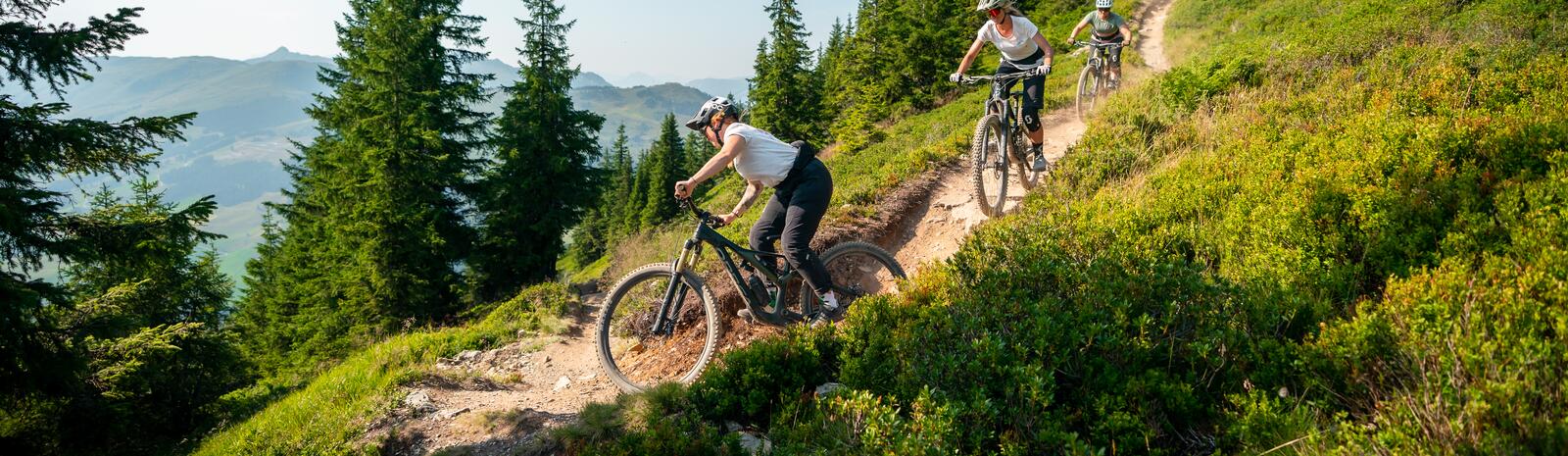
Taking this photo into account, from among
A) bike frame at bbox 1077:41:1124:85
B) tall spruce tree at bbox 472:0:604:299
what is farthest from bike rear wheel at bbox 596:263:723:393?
tall spruce tree at bbox 472:0:604:299

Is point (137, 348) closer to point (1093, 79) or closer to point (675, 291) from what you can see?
point (675, 291)

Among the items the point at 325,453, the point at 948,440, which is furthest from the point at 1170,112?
the point at 325,453

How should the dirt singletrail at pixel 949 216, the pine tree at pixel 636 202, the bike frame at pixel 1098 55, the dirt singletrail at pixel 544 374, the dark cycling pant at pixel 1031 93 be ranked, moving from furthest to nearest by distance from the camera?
1. the pine tree at pixel 636 202
2. the bike frame at pixel 1098 55
3. the dirt singletrail at pixel 949 216
4. the dark cycling pant at pixel 1031 93
5. the dirt singletrail at pixel 544 374

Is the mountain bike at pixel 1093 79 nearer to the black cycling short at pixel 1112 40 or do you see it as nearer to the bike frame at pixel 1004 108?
the black cycling short at pixel 1112 40

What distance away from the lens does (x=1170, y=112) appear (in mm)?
8938

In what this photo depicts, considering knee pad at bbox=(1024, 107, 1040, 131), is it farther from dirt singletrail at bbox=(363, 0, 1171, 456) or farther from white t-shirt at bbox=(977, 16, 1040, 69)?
dirt singletrail at bbox=(363, 0, 1171, 456)

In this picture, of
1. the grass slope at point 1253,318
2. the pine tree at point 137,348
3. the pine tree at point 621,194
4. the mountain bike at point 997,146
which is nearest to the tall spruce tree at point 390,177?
the pine tree at point 137,348

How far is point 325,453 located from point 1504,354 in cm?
725

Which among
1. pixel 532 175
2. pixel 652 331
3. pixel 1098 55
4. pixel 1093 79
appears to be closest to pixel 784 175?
pixel 652 331

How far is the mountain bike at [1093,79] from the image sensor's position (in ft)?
38.7

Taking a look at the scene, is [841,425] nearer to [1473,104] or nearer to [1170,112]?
[1473,104]

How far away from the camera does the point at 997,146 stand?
7262 millimetres

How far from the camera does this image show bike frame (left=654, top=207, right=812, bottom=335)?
535 centimetres

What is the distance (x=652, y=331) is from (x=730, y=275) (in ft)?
2.71
